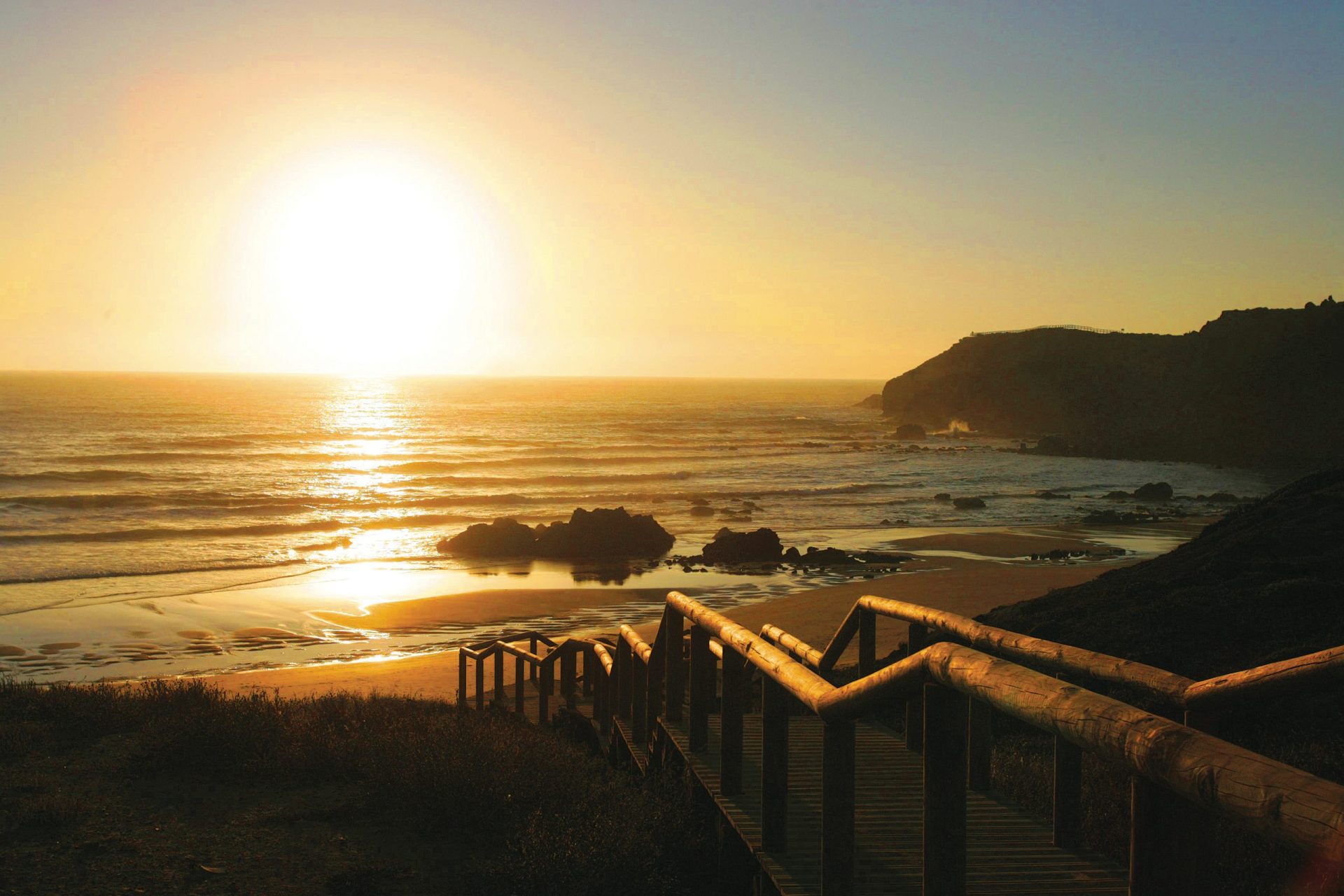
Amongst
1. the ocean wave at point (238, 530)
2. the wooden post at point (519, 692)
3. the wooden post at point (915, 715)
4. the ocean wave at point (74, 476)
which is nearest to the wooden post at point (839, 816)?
the wooden post at point (915, 715)

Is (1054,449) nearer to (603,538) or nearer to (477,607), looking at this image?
(603,538)

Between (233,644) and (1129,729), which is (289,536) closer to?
(233,644)

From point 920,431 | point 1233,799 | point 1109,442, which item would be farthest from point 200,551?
point 920,431

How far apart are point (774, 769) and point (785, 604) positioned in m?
17.6

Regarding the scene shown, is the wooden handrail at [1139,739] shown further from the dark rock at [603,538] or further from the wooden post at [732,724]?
the dark rock at [603,538]

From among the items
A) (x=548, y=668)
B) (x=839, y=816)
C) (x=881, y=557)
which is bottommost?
(x=881, y=557)

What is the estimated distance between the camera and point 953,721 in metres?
2.80

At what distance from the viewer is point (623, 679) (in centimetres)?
745

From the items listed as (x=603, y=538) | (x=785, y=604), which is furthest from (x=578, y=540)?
(x=785, y=604)

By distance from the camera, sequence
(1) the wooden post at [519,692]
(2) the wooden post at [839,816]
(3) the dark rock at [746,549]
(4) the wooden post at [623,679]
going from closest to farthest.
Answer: (2) the wooden post at [839,816] < (4) the wooden post at [623,679] < (1) the wooden post at [519,692] < (3) the dark rock at [746,549]

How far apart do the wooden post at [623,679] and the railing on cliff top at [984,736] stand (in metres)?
1.18

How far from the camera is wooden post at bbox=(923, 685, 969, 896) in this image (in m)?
2.79

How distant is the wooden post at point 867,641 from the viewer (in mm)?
6367

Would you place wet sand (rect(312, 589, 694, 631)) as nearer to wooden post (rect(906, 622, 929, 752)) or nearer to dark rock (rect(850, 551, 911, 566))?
dark rock (rect(850, 551, 911, 566))
